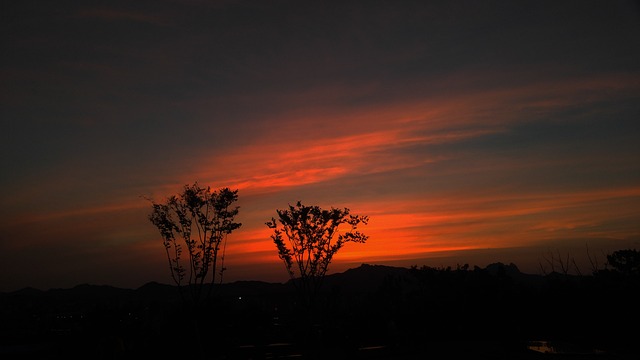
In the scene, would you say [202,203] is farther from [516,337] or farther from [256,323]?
[516,337]

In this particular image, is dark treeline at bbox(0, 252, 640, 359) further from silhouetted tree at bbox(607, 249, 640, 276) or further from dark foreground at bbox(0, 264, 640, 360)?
silhouetted tree at bbox(607, 249, 640, 276)

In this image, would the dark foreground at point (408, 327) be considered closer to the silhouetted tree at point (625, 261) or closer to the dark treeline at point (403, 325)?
the dark treeline at point (403, 325)

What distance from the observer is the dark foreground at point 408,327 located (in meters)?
17.7

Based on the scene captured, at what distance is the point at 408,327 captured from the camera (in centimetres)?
2347

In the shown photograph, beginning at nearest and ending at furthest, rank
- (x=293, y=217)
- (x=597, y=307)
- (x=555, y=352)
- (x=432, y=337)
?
(x=555, y=352) → (x=597, y=307) → (x=432, y=337) → (x=293, y=217)

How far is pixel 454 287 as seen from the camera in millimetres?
25484

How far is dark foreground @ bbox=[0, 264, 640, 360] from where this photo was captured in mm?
17703

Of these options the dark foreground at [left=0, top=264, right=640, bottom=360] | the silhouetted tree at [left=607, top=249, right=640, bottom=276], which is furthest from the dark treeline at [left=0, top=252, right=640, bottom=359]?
the silhouetted tree at [left=607, top=249, right=640, bottom=276]

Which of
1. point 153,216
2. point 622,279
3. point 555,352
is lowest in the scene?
point 555,352

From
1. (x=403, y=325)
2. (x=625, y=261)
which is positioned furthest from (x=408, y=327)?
(x=625, y=261)

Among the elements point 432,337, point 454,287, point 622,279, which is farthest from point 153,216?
point 622,279

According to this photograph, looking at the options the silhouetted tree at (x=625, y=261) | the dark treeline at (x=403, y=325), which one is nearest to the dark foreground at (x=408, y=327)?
the dark treeline at (x=403, y=325)

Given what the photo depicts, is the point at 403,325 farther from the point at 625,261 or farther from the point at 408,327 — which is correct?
the point at 625,261

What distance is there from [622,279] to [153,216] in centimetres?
2175
